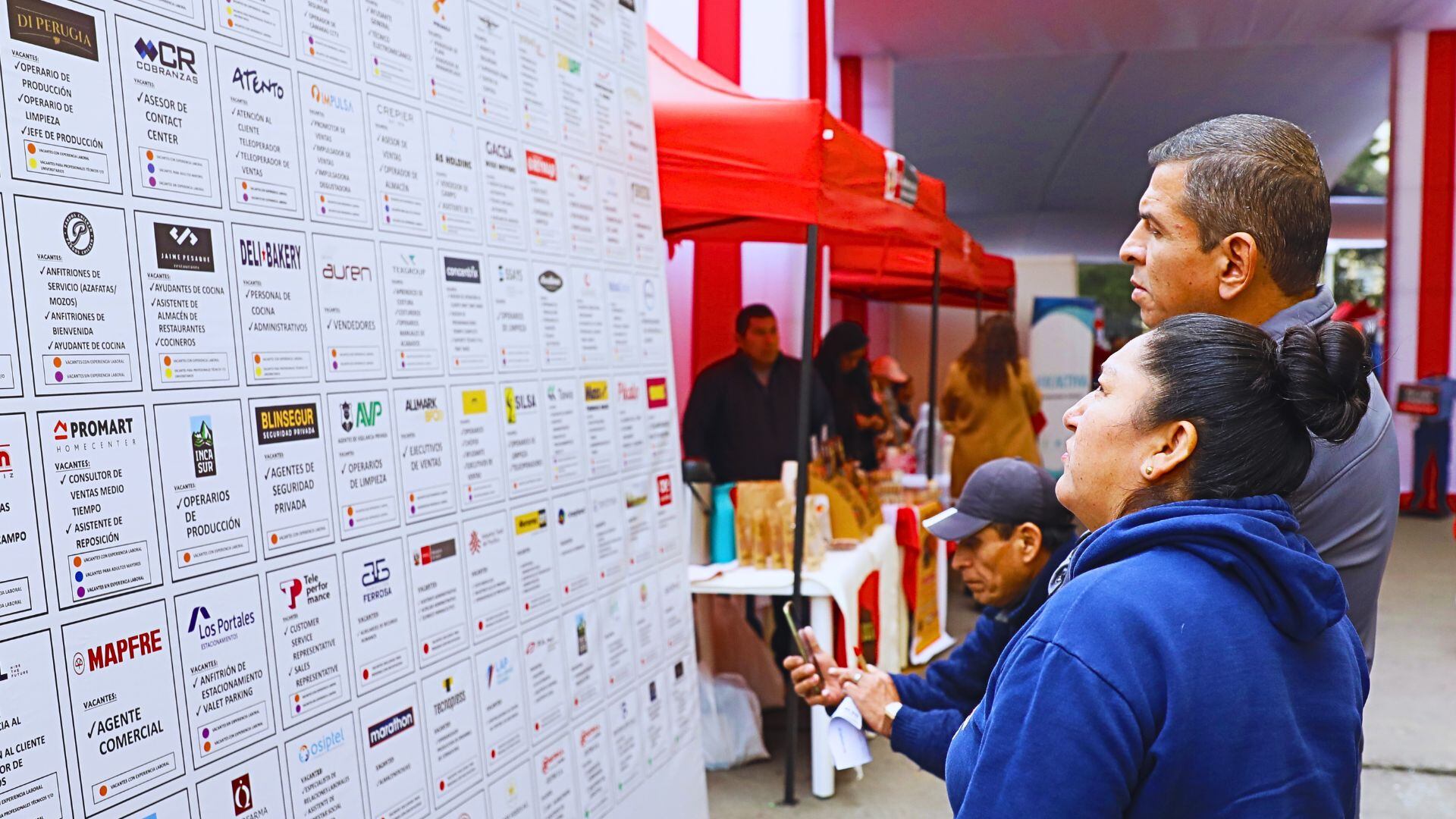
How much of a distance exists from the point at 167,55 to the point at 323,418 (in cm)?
54

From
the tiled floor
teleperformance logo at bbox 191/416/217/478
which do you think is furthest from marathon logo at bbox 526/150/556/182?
the tiled floor

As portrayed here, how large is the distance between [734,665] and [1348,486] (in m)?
3.39

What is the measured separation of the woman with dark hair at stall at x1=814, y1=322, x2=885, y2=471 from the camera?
5.90m

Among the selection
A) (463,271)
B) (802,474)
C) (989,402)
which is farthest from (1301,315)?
(989,402)

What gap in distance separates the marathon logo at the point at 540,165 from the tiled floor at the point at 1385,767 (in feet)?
7.61

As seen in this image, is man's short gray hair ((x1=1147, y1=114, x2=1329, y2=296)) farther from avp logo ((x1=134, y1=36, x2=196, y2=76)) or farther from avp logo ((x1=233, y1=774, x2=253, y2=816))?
avp logo ((x1=233, y1=774, x2=253, y2=816))

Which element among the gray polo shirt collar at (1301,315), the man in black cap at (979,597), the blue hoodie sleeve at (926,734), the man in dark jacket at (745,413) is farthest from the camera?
the man in dark jacket at (745,413)

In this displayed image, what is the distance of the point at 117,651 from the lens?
4.33 ft

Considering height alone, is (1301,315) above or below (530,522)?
above

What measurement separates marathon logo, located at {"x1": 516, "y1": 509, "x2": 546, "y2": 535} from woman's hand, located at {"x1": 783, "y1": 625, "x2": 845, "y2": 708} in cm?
57

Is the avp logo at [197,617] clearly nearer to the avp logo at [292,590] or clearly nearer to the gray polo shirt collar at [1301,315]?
the avp logo at [292,590]

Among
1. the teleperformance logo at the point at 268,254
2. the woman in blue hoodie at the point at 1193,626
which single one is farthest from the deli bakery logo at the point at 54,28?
the woman in blue hoodie at the point at 1193,626

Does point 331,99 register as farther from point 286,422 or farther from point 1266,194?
point 1266,194

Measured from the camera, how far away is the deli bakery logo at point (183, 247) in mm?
1393
